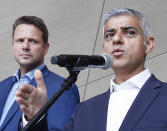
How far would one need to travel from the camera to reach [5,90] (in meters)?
2.41

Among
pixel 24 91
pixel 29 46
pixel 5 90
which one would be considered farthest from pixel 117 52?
pixel 5 90

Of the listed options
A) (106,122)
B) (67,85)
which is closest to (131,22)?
(106,122)

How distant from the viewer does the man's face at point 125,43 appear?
1.97m

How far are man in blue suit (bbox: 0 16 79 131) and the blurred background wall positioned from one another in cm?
250

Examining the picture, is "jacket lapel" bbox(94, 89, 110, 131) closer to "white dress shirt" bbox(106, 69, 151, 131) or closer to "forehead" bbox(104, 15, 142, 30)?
"white dress shirt" bbox(106, 69, 151, 131)

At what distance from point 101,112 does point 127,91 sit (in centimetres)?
17

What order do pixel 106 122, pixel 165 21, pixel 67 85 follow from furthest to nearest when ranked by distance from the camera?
1. pixel 165 21
2. pixel 106 122
3. pixel 67 85

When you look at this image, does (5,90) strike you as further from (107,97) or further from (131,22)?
(131,22)

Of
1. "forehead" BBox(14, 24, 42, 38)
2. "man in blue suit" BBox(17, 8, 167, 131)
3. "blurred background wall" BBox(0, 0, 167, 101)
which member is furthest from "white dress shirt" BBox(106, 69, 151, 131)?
"blurred background wall" BBox(0, 0, 167, 101)

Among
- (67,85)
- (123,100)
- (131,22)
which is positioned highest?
(131,22)

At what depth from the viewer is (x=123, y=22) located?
81.0 inches

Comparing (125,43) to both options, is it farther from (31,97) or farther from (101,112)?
(31,97)

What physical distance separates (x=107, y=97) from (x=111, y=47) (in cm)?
26

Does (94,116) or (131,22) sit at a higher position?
(131,22)
